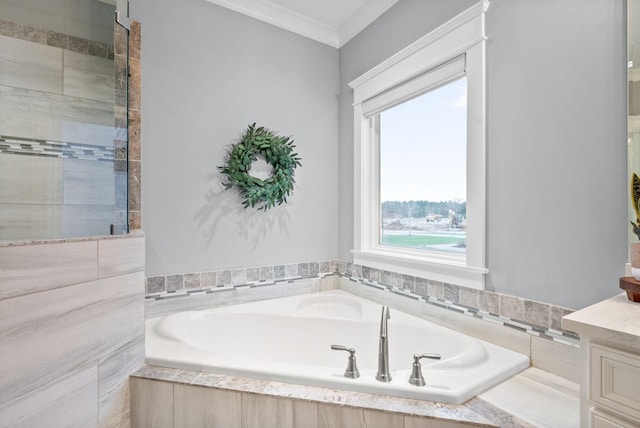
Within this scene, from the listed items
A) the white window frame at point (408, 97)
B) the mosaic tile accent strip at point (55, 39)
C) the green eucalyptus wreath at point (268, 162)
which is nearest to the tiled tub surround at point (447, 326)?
the white window frame at point (408, 97)

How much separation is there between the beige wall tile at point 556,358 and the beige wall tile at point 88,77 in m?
2.38

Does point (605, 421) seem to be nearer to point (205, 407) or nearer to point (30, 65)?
point (205, 407)

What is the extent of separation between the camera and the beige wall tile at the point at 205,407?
1254 mm

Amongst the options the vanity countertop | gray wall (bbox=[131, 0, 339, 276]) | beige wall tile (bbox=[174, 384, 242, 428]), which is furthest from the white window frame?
beige wall tile (bbox=[174, 384, 242, 428])

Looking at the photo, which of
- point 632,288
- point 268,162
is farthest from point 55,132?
point 632,288

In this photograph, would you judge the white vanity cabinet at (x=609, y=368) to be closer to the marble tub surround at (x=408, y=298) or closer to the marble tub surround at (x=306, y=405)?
the marble tub surround at (x=306, y=405)

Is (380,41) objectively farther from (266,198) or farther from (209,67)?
(266,198)

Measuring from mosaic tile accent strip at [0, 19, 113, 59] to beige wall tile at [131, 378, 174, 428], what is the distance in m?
1.63

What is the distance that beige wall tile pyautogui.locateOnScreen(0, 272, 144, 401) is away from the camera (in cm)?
104

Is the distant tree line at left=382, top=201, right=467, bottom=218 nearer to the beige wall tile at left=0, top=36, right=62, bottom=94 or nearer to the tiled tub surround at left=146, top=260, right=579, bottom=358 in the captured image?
the tiled tub surround at left=146, top=260, right=579, bottom=358

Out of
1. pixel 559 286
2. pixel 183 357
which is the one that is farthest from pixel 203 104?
pixel 559 286

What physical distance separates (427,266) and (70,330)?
1.74 meters

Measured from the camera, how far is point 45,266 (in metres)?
1.14

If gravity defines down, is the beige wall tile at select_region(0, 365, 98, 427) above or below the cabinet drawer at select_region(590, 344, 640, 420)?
below
